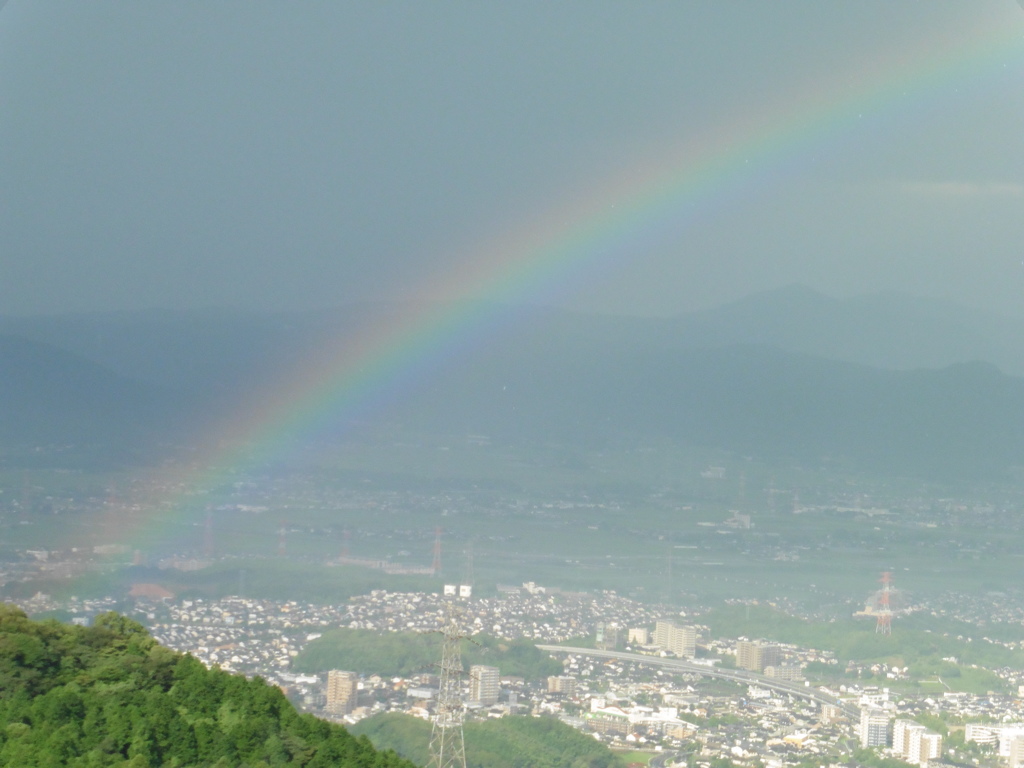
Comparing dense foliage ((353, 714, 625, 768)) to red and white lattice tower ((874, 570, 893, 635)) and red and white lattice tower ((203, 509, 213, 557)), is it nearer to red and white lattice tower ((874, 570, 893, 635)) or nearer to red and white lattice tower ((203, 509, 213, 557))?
red and white lattice tower ((874, 570, 893, 635))

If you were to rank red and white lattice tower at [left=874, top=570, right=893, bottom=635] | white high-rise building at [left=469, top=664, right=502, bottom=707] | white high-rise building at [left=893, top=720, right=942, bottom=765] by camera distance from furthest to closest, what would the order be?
red and white lattice tower at [left=874, top=570, right=893, bottom=635], white high-rise building at [left=469, top=664, right=502, bottom=707], white high-rise building at [left=893, top=720, right=942, bottom=765]

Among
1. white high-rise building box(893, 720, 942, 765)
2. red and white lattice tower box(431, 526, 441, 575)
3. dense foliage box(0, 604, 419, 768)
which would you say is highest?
dense foliage box(0, 604, 419, 768)

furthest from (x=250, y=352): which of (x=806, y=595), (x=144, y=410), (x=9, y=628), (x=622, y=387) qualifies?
(x=9, y=628)

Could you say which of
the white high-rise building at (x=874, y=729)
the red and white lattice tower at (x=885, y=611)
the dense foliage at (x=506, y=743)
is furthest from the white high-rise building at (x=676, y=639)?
the dense foliage at (x=506, y=743)

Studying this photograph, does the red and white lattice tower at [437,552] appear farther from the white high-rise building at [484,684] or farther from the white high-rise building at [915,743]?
the white high-rise building at [915,743]

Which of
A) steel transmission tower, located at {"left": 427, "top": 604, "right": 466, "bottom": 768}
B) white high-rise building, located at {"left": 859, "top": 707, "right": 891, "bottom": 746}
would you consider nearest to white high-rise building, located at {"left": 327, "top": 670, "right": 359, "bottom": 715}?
steel transmission tower, located at {"left": 427, "top": 604, "right": 466, "bottom": 768}

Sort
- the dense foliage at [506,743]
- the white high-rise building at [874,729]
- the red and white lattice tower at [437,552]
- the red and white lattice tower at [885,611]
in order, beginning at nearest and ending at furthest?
the dense foliage at [506,743] < the white high-rise building at [874,729] < the red and white lattice tower at [885,611] < the red and white lattice tower at [437,552]

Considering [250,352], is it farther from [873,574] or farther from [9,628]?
[9,628]
